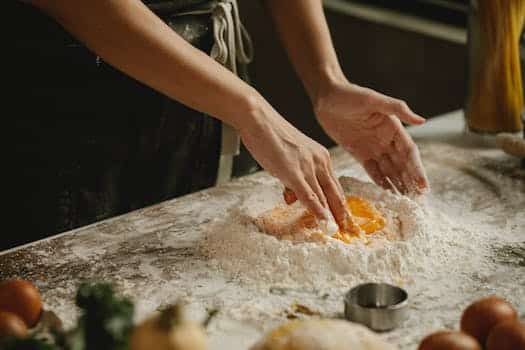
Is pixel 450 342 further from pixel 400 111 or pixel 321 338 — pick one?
pixel 400 111

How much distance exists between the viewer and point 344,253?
140cm

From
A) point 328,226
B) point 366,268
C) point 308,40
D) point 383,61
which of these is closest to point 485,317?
point 366,268

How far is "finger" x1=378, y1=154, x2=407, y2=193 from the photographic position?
71.4 inches

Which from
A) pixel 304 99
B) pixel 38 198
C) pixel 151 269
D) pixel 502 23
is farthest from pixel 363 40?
pixel 151 269

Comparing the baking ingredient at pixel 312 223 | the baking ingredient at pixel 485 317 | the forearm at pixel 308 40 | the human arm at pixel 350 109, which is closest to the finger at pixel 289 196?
the baking ingredient at pixel 312 223

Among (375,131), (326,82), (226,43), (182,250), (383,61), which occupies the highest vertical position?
(226,43)

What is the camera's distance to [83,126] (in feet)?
6.01

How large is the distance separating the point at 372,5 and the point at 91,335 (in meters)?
2.95

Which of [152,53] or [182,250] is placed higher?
[152,53]

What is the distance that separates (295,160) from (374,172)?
1.41 ft

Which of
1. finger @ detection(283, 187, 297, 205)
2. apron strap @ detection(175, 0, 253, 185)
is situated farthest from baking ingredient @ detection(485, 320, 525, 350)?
apron strap @ detection(175, 0, 253, 185)

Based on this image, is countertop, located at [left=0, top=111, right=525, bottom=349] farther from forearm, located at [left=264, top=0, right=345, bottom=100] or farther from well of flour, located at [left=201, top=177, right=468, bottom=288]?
forearm, located at [left=264, top=0, right=345, bottom=100]

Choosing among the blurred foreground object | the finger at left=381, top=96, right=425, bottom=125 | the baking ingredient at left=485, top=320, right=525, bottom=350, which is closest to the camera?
the baking ingredient at left=485, top=320, right=525, bottom=350

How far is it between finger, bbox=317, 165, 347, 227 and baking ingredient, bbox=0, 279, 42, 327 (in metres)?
0.61
